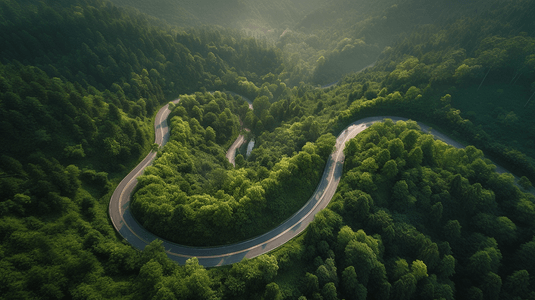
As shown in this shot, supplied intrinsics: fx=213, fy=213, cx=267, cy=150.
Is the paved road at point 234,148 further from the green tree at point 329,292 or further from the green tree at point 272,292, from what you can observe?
the green tree at point 329,292

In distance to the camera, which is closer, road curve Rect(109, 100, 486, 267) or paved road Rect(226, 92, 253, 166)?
road curve Rect(109, 100, 486, 267)

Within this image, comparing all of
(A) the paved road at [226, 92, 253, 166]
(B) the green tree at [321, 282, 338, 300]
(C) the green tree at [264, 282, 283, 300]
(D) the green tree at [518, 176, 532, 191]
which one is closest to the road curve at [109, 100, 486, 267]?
(C) the green tree at [264, 282, 283, 300]

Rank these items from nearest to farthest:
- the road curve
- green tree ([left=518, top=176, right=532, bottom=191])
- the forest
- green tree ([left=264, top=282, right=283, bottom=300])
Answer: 1. green tree ([left=264, top=282, right=283, bottom=300])
2. the forest
3. the road curve
4. green tree ([left=518, top=176, right=532, bottom=191])

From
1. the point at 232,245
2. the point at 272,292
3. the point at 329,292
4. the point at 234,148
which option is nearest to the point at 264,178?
the point at 232,245

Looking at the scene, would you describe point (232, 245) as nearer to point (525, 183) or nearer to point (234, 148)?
point (234, 148)

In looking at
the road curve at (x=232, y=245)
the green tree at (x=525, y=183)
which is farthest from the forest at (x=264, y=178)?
the road curve at (x=232, y=245)

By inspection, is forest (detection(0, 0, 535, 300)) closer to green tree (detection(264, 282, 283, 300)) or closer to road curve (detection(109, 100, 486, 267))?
green tree (detection(264, 282, 283, 300))
